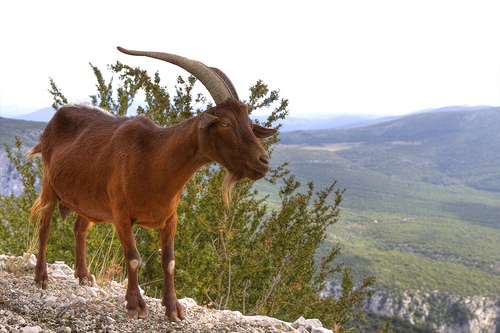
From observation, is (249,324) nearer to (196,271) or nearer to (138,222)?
(138,222)

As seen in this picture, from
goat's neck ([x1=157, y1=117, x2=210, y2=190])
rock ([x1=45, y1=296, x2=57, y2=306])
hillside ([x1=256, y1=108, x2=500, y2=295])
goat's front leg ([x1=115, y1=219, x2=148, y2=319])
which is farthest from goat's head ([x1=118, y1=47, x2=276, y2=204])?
hillside ([x1=256, y1=108, x2=500, y2=295])

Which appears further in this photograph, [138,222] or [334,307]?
[334,307]

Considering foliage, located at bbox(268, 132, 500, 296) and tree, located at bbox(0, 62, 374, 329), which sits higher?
tree, located at bbox(0, 62, 374, 329)

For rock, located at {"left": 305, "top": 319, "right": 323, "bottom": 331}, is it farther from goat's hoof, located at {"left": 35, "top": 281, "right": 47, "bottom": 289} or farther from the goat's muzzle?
goat's hoof, located at {"left": 35, "top": 281, "right": 47, "bottom": 289}

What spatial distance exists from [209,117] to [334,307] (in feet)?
28.0

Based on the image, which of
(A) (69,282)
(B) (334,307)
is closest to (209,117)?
(A) (69,282)

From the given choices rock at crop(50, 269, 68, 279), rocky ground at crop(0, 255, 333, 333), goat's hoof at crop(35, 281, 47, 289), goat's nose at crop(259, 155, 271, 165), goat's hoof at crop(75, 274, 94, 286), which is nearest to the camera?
goat's nose at crop(259, 155, 271, 165)

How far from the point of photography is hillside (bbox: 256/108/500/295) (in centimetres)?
8019

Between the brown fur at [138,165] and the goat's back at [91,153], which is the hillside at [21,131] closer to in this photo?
the goat's back at [91,153]

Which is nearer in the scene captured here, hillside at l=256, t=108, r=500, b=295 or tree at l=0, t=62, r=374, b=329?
tree at l=0, t=62, r=374, b=329

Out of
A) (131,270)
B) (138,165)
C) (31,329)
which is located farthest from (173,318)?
(138,165)

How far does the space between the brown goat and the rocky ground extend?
0.65 ft

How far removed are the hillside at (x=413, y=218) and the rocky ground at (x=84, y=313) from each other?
6657 cm

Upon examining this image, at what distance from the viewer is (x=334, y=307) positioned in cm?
1060
